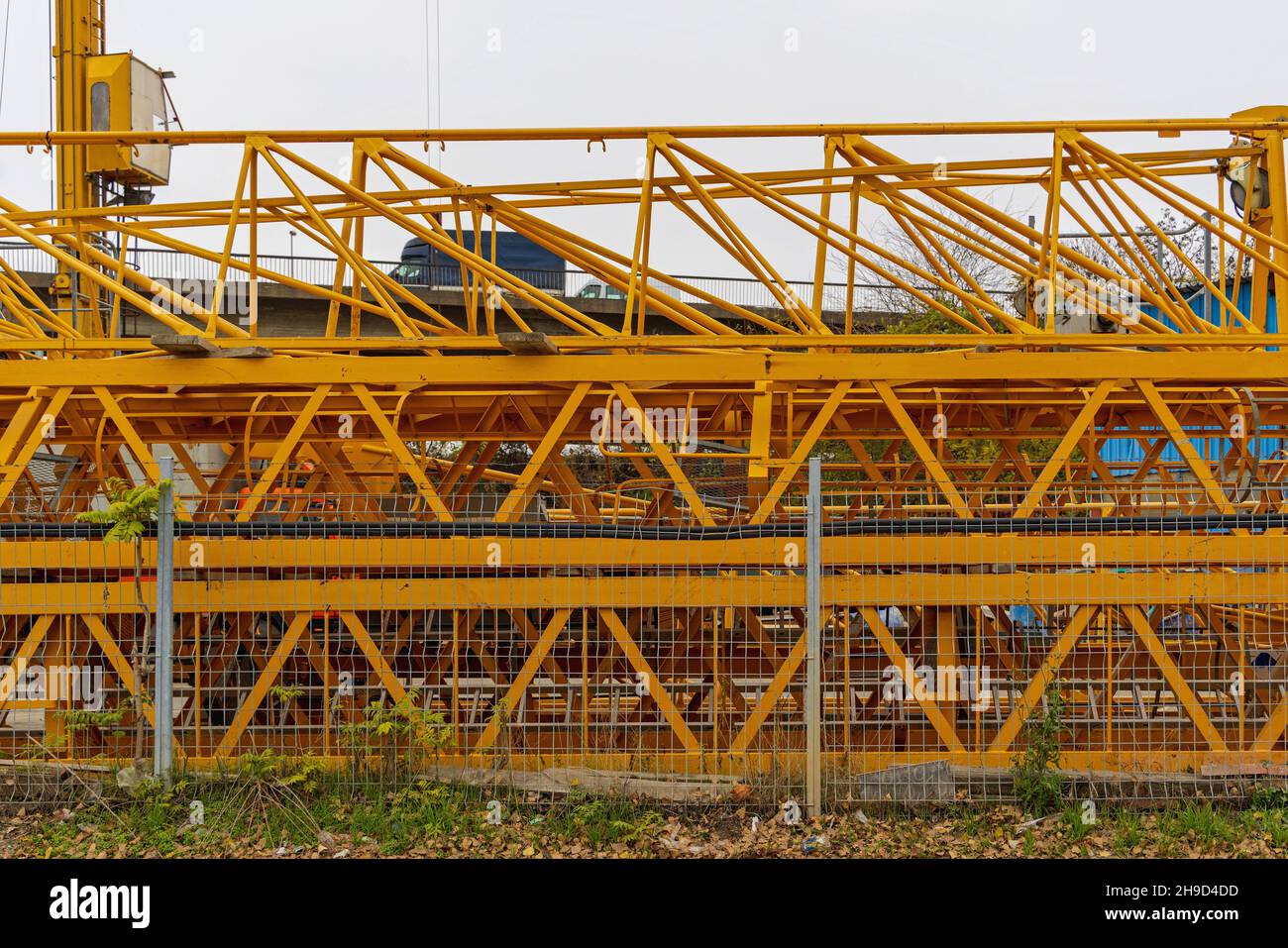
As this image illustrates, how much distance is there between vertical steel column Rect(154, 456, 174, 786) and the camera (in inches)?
277

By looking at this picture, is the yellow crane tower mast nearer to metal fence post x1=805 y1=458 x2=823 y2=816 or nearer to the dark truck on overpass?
the dark truck on overpass

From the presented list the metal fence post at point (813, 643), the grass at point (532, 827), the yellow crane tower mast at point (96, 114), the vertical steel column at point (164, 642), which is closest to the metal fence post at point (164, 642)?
the vertical steel column at point (164, 642)

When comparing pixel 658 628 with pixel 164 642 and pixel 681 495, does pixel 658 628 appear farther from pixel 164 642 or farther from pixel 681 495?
pixel 164 642

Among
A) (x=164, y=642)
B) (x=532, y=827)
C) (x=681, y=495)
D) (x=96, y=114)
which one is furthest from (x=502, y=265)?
(x=532, y=827)

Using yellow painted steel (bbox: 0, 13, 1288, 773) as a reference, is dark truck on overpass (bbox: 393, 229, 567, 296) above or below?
above

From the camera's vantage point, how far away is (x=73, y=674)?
8.38 meters

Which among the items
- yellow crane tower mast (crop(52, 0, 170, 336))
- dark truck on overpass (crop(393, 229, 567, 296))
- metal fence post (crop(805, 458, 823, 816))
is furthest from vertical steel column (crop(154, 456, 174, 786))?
dark truck on overpass (crop(393, 229, 567, 296))

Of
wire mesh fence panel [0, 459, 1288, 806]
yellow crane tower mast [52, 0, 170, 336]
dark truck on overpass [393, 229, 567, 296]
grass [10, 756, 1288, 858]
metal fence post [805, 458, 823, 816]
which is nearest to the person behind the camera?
grass [10, 756, 1288, 858]

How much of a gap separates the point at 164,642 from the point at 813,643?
3876 mm

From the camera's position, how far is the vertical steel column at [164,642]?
7.02 meters

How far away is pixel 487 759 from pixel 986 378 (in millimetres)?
4651

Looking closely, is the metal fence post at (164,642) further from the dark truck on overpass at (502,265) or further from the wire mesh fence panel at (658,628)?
the dark truck on overpass at (502,265)

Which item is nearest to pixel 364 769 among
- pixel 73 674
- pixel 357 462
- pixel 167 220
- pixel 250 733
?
pixel 250 733

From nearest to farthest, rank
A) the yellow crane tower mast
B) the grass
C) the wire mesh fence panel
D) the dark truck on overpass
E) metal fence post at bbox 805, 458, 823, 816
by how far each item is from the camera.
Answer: the grass
metal fence post at bbox 805, 458, 823, 816
the wire mesh fence panel
the yellow crane tower mast
the dark truck on overpass
